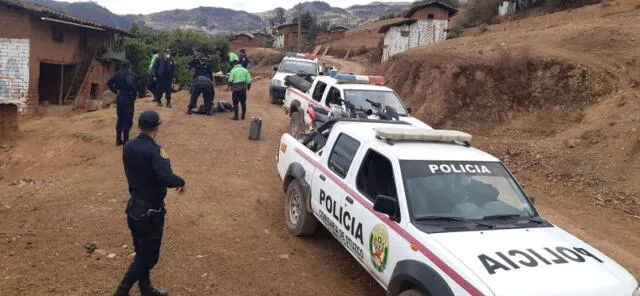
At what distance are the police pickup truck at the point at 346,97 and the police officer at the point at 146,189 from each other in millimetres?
5252

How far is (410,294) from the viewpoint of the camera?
144 inches

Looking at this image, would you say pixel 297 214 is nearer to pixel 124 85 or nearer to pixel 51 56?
pixel 124 85

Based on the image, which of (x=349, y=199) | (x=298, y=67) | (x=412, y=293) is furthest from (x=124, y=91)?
(x=298, y=67)

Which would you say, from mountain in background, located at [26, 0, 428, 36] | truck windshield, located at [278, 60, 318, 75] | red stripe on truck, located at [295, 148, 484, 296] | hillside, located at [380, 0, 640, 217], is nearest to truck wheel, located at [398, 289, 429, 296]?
red stripe on truck, located at [295, 148, 484, 296]

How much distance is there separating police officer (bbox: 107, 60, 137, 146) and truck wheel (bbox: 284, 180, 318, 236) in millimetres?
4896

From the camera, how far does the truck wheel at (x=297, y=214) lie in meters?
5.94

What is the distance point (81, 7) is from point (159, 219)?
13629 centimetres

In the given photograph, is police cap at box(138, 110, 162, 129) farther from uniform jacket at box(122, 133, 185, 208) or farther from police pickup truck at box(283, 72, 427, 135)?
police pickup truck at box(283, 72, 427, 135)

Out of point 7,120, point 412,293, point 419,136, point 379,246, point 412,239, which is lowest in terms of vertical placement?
point 412,293

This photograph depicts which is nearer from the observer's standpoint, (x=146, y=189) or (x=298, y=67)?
(x=146, y=189)

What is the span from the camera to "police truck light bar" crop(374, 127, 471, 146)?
483cm

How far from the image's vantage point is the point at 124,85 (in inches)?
375

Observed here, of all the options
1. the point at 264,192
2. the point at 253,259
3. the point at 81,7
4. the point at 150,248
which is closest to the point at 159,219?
the point at 150,248

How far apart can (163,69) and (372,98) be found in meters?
6.45
